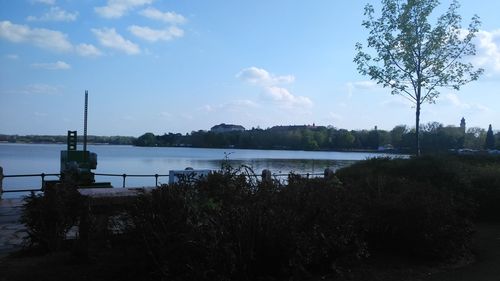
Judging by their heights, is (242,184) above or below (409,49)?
below

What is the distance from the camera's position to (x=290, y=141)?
86.2 metres

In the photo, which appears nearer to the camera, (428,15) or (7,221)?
(7,221)

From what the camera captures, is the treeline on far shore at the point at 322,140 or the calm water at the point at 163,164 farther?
the treeline on far shore at the point at 322,140

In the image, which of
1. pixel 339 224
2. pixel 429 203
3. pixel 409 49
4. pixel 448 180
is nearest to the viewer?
pixel 339 224

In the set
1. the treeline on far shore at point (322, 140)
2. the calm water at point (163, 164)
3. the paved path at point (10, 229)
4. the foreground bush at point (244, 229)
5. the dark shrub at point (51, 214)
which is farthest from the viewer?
the treeline on far shore at point (322, 140)

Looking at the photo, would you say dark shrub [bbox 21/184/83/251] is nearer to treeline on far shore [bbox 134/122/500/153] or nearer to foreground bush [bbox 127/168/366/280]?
foreground bush [bbox 127/168/366/280]

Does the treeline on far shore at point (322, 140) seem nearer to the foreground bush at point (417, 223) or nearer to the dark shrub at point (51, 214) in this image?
the foreground bush at point (417, 223)

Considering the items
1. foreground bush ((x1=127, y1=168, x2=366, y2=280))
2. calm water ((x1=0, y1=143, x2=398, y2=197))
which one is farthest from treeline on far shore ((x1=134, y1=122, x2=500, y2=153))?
foreground bush ((x1=127, y1=168, x2=366, y2=280))

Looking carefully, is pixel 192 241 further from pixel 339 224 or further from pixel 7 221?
pixel 7 221

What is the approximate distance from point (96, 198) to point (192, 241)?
2239mm

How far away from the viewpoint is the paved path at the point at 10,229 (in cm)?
800

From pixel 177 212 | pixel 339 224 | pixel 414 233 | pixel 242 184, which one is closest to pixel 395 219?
pixel 414 233

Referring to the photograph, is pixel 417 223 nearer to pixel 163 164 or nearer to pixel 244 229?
pixel 244 229

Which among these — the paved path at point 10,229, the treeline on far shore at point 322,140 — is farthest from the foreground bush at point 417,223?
the treeline on far shore at point 322,140
